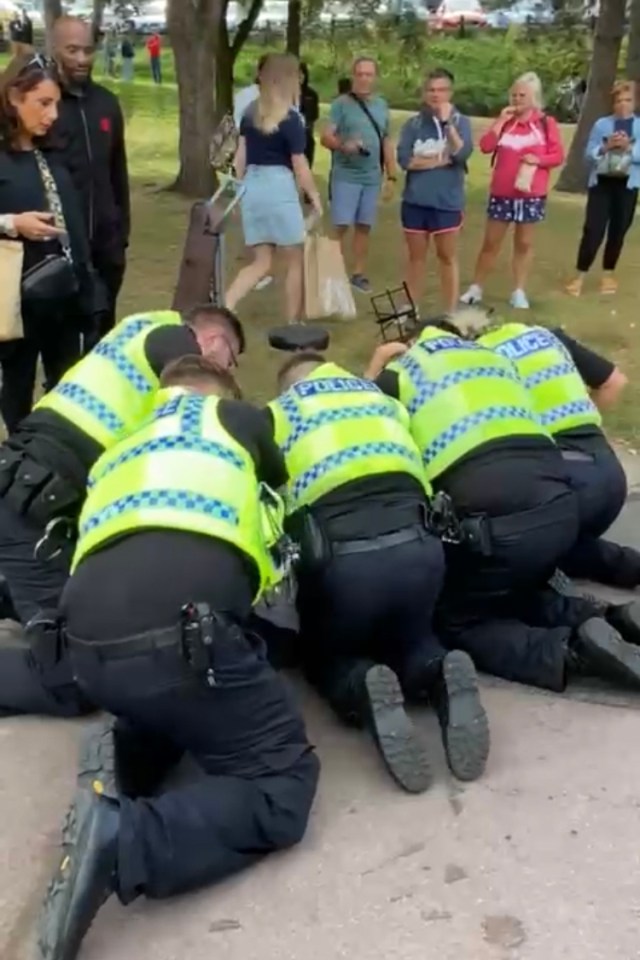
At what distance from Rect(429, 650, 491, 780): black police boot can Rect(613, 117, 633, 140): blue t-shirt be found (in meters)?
6.47

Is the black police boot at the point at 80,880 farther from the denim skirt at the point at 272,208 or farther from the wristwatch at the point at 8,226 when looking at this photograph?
the denim skirt at the point at 272,208

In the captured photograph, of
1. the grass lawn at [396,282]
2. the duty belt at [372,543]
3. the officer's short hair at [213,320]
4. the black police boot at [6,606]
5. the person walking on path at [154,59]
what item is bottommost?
the person walking on path at [154,59]

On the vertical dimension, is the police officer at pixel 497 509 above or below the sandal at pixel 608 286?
above

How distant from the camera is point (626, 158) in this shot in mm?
8781

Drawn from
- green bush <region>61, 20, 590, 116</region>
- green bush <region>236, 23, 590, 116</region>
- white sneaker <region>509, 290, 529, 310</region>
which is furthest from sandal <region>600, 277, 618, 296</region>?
green bush <region>236, 23, 590, 116</region>

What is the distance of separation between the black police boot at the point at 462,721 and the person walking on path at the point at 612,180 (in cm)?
→ 627

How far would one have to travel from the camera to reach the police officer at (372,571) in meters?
3.31

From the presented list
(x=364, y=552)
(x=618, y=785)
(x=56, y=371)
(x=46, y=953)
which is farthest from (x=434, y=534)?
(x=56, y=371)

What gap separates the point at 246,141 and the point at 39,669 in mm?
4566

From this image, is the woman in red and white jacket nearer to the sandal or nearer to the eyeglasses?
the sandal

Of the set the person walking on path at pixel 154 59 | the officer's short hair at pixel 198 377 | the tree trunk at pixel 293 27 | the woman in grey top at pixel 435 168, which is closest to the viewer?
the officer's short hair at pixel 198 377

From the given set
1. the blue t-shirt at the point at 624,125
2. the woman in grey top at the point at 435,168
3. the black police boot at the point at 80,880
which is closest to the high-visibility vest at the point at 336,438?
the black police boot at the point at 80,880

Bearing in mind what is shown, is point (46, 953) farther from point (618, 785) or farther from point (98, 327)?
point (98, 327)

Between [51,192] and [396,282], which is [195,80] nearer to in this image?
[396,282]
